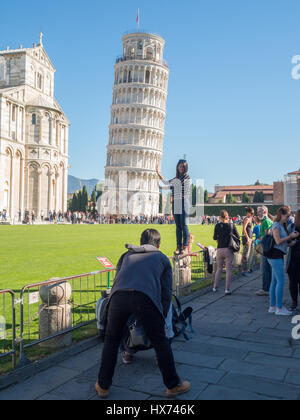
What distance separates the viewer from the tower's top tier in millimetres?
82125

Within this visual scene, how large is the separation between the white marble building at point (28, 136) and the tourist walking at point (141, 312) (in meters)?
45.1

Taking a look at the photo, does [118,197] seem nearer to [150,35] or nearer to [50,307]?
[150,35]

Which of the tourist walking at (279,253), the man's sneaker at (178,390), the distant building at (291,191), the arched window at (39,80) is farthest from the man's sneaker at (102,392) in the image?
the distant building at (291,191)

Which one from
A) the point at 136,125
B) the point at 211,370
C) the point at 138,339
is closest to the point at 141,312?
the point at 138,339

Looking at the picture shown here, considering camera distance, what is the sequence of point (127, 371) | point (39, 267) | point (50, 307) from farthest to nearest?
1. point (39, 267)
2. point (50, 307)
3. point (127, 371)

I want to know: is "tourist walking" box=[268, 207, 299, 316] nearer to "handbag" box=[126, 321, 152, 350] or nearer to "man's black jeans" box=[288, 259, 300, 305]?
"man's black jeans" box=[288, 259, 300, 305]

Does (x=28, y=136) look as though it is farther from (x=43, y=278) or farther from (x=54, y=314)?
(x=54, y=314)

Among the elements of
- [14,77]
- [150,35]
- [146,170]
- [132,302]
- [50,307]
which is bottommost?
[50,307]

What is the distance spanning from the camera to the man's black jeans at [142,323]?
11.6ft

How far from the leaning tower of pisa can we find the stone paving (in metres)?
73.7

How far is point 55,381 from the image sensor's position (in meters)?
4.04

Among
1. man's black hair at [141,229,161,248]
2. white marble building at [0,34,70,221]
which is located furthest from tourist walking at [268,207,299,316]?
white marble building at [0,34,70,221]
